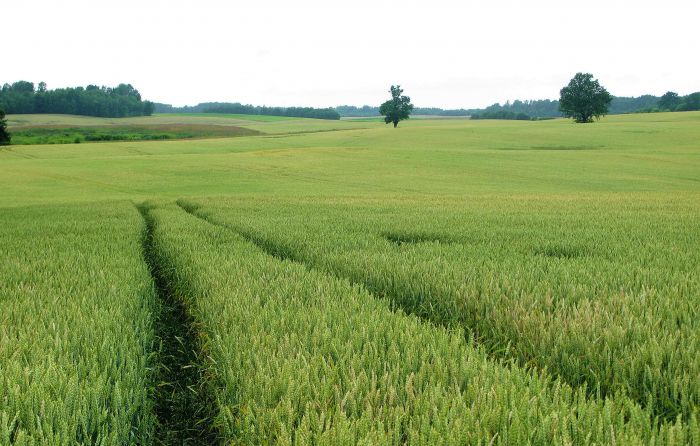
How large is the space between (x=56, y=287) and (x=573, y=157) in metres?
43.0

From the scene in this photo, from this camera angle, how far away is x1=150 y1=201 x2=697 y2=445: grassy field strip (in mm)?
1919

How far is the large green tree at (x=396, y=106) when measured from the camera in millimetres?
97125

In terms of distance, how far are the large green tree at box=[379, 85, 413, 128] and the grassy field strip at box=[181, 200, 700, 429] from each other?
89559mm

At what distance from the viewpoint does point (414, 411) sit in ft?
6.87

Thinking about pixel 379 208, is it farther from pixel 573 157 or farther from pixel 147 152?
pixel 147 152

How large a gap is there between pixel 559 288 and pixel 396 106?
3787 inches

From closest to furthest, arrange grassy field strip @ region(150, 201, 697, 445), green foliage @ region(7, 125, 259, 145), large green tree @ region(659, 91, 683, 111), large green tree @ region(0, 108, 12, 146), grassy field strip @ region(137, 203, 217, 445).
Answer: grassy field strip @ region(150, 201, 697, 445), grassy field strip @ region(137, 203, 217, 445), large green tree @ region(0, 108, 12, 146), green foliage @ region(7, 125, 259, 145), large green tree @ region(659, 91, 683, 111)

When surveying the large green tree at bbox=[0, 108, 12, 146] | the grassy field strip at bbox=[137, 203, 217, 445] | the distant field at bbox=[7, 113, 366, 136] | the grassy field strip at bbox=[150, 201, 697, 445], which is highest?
the distant field at bbox=[7, 113, 366, 136]

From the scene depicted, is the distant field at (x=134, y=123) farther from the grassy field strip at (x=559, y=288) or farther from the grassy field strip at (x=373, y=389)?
the grassy field strip at (x=373, y=389)

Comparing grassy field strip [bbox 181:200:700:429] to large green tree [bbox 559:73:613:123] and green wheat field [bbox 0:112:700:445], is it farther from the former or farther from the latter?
large green tree [bbox 559:73:613:123]

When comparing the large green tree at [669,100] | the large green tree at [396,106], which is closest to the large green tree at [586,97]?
the large green tree at [396,106]

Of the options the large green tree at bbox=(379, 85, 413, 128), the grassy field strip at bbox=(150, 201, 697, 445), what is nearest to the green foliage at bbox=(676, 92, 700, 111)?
the large green tree at bbox=(379, 85, 413, 128)

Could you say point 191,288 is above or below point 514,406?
below

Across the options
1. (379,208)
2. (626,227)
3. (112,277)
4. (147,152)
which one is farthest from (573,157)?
(112,277)
